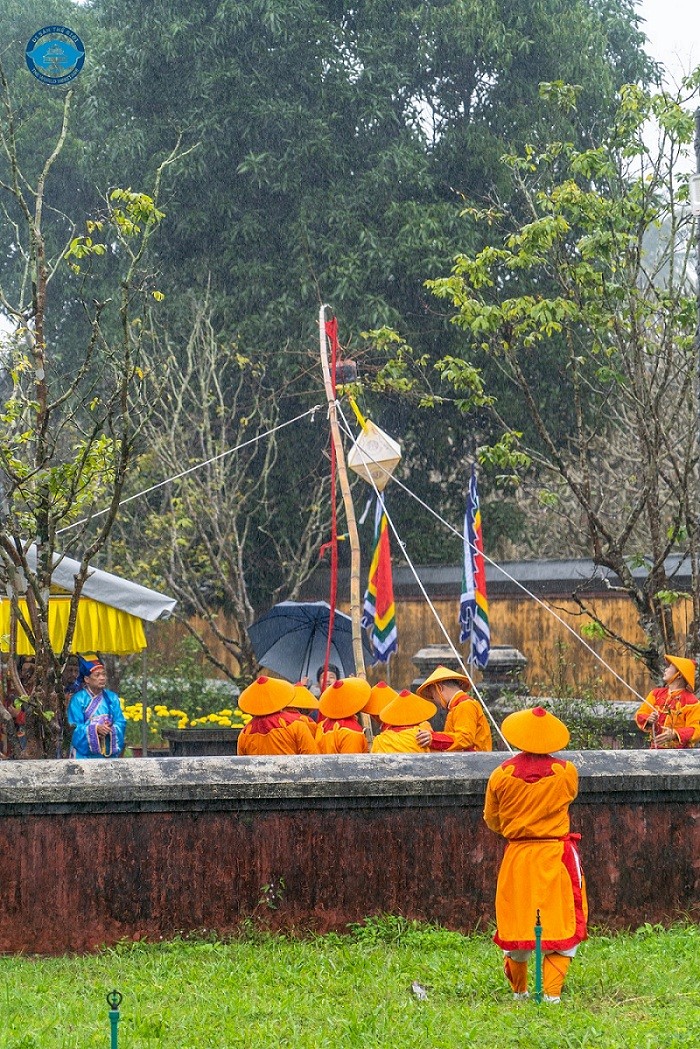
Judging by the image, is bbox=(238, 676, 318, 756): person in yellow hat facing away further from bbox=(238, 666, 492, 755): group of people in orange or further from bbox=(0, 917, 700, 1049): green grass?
bbox=(0, 917, 700, 1049): green grass

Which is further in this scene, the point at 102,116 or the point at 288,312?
the point at 102,116

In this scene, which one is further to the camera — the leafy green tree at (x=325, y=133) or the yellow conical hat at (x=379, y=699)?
the leafy green tree at (x=325, y=133)

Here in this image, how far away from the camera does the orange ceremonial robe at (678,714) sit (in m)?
9.52

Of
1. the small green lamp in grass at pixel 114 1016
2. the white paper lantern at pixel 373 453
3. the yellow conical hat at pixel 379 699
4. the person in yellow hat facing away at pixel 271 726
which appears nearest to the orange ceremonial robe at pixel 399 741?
the person in yellow hat facing away at pixel 271 726

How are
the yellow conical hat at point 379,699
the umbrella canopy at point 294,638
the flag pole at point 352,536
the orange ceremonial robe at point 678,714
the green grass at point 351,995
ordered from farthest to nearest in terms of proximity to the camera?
the umbrella canopy at point 294,638 → the flag pole at point 352,536 → the yellow conical hat at point 379,699 → the orange ceremonial robe at point 678,714 → the green grass at point 351,995

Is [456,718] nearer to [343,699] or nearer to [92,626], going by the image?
[343,699]

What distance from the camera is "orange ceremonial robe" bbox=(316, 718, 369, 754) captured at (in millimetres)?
9107

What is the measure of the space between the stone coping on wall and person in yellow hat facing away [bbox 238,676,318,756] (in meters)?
1.41

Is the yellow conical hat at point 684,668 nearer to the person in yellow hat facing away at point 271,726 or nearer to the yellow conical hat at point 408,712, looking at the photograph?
the yellow conical hat at point 408,712

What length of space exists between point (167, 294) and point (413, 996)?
16.8 m

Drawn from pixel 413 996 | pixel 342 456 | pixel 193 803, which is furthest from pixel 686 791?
pixel 342 456

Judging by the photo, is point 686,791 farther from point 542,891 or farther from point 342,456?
point 342,456

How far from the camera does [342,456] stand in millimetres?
10477

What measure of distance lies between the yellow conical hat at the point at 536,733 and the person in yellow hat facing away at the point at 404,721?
6.31 feet
